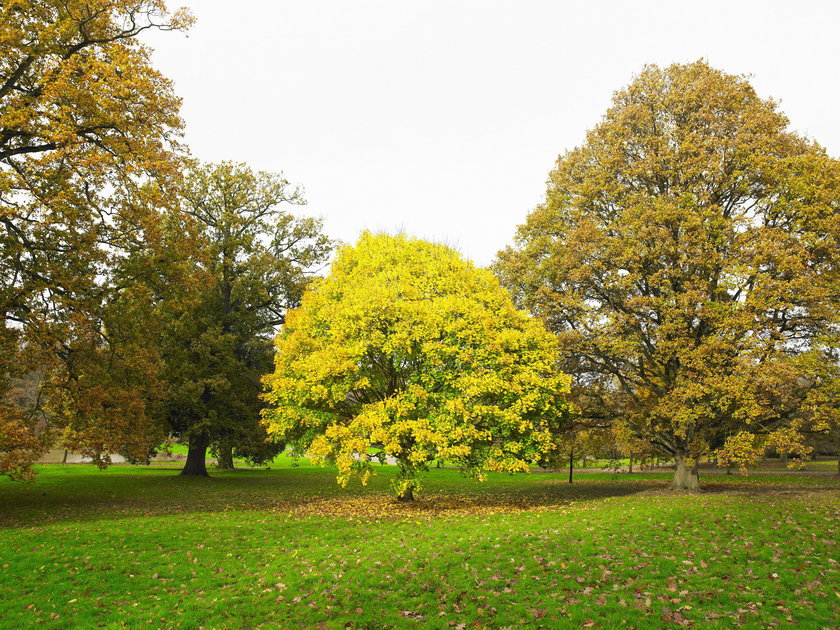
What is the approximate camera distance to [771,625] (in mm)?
7930

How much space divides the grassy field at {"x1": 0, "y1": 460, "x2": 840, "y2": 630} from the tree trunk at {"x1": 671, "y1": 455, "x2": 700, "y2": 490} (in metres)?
7.86

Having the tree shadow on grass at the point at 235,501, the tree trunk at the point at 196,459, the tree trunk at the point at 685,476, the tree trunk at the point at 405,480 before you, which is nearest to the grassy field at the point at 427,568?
the tree shadow on grass at the point at 235,501

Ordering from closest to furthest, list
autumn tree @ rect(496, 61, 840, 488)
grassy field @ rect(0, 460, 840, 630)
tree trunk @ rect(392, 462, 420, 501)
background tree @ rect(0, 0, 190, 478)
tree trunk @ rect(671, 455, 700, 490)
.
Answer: grassy field @ rect(0, 460, 840, 630)
background tree @ rect(0, 0, 190, 478)
tree trunk @ rect(392, 462, 420, 501)
autumn tree @ rect(496, 61, 840, 488)
tree trunk @ rect(671, 455, 700, 490)

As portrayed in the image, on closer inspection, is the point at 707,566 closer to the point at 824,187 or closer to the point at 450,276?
the point at 450,276

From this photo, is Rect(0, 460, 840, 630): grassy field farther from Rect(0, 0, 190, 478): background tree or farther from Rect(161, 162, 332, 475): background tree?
Rect(161, 162, 332, 475): background tree

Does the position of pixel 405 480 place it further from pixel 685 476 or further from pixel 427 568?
pixel 685 476

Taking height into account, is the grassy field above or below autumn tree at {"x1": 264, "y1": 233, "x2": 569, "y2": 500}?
below

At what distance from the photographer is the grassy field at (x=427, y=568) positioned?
873 centimetres

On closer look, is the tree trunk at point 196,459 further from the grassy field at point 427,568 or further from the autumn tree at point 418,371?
the grassy field at point 427,568

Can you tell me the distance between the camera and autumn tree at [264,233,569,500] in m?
19.9

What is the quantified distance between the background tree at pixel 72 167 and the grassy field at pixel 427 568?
5854 mm

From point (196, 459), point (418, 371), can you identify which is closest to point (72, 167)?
point (418, 371)

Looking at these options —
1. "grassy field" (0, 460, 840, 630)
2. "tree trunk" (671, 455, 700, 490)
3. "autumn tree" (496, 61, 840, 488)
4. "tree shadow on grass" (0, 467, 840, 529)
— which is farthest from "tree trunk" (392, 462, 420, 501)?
"tree trunk" (671, 455, 700, 490)

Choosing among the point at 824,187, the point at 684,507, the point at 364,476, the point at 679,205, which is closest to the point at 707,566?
the point at 684,507
